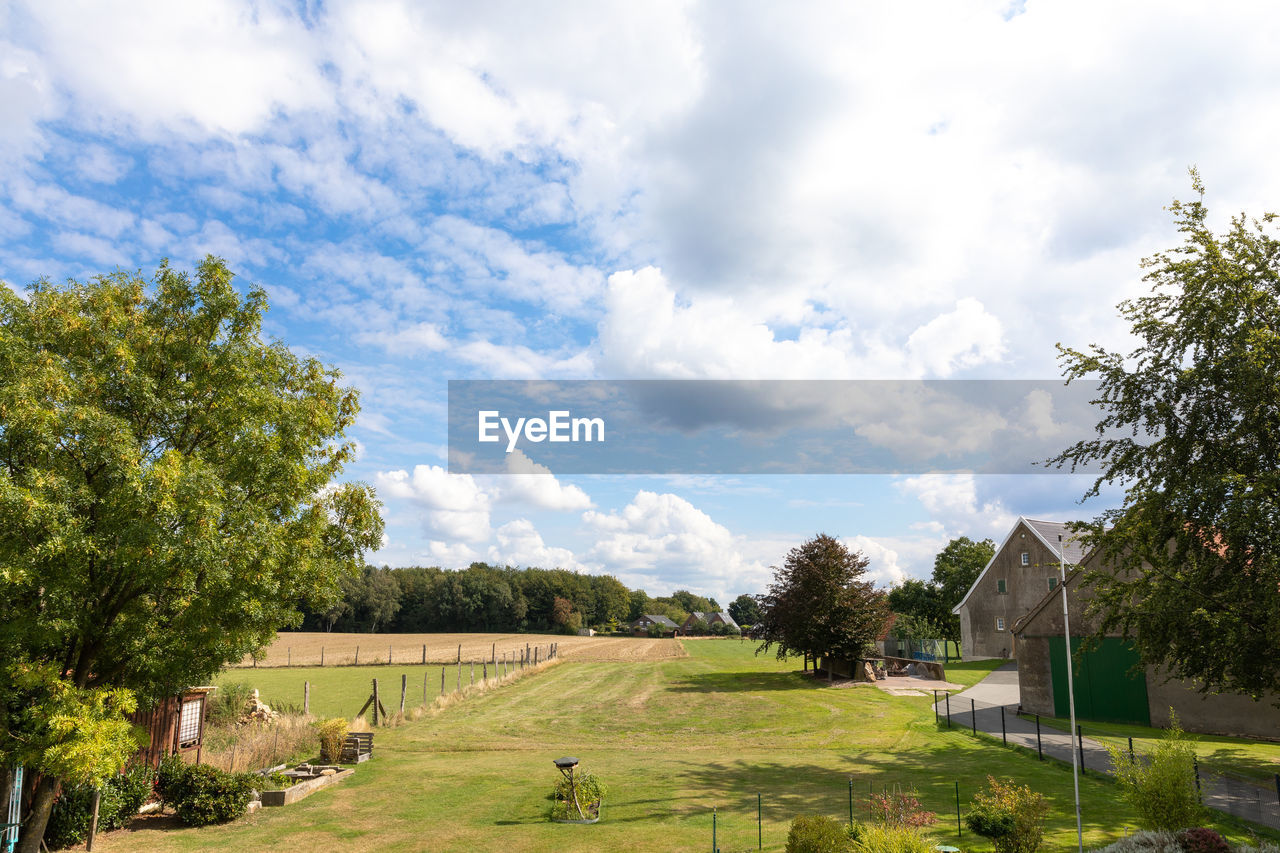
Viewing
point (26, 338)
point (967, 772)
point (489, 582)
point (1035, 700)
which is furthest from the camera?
point (489, 582)

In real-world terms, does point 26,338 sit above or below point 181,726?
above

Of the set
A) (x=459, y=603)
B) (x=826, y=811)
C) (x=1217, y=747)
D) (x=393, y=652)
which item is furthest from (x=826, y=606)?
(x=459, y=603)

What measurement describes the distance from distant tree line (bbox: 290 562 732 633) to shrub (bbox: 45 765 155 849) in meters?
98.1

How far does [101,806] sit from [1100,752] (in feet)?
84.7

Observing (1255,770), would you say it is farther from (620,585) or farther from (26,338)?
(620,585)

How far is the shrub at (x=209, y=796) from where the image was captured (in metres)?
16.4

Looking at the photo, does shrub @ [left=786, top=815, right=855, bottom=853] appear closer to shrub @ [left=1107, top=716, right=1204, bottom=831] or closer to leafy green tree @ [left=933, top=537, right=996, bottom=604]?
shrub @ [left=1107, top=716, right=1204, bottom=831]

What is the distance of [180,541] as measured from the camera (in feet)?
41.6

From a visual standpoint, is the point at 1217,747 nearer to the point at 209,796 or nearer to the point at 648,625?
the point at 209,796

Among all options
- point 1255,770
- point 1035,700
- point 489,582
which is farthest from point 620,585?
point 1255,770

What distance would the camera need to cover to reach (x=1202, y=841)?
439 inches

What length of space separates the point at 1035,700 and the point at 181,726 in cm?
2990

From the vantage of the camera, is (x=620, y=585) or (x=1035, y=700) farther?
(x=620, y=585)

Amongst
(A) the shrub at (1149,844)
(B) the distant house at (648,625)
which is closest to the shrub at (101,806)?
(A) the shrub at (1149,844)
